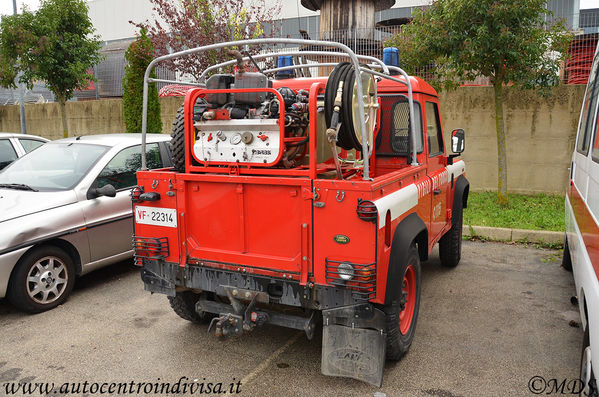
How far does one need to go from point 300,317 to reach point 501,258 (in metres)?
4.00

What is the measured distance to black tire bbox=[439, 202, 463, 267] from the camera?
18.9 feet

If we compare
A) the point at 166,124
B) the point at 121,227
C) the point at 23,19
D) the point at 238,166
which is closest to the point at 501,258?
the point at 238,166

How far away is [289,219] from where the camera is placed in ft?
10.7

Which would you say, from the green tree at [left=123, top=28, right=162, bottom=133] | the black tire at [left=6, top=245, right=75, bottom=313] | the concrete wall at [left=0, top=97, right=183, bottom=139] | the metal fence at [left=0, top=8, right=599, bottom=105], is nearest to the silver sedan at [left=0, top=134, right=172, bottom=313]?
the black tire at [left=6, top=245, right=75, bottom=313]

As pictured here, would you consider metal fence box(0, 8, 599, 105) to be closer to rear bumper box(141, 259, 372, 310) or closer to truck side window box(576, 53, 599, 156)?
truck side window box(576, 53, 599, 156)

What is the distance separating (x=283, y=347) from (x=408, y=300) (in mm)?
1120

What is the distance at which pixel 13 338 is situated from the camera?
164 inches

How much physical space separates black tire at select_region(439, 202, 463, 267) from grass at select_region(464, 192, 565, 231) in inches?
67.5

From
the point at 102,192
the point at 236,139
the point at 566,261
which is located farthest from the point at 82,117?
the point at 566,261

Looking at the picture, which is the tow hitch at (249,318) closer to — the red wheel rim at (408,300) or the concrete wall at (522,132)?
the red wheel rim at (408,300)

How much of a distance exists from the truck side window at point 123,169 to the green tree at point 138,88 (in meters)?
5.69

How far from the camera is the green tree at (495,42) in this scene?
715 centimetres

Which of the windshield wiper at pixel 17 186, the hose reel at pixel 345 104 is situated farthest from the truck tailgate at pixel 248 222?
the windshield wiper at pixel 17 186

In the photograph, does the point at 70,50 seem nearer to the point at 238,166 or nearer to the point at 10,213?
the point at 10,213
